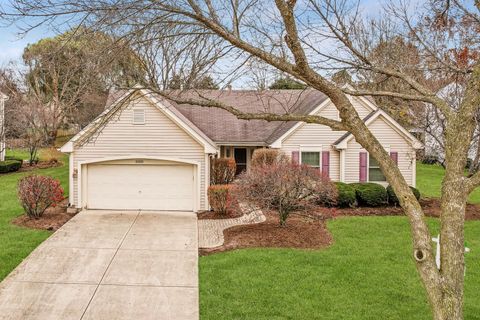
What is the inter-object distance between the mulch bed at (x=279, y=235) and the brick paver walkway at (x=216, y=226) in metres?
0.27

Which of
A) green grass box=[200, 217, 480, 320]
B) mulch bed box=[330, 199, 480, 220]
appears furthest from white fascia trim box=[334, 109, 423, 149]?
green grass box=[200, 217, 480, 320]

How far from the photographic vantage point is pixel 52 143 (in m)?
34.4

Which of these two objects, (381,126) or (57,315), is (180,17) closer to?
(57,315)

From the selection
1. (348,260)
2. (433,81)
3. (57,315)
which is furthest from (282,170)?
(57,315)

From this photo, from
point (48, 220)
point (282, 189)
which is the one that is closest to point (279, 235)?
point (282, 189)

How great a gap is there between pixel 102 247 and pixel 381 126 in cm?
1310

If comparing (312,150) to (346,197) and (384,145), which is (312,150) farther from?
(346,197)

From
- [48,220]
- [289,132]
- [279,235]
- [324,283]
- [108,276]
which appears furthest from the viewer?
[289,132]

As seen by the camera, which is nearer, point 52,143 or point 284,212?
point 284,212

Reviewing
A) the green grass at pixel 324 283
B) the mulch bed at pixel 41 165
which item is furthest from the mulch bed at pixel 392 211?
the mulch bed at pixel 41 165

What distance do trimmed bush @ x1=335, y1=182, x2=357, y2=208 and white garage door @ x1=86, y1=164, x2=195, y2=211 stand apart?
567 centimetres

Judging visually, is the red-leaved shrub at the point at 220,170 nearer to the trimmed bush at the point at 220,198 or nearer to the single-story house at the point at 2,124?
the trimmed bush at the point at 220,198

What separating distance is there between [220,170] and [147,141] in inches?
126

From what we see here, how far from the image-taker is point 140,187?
15898 mm
